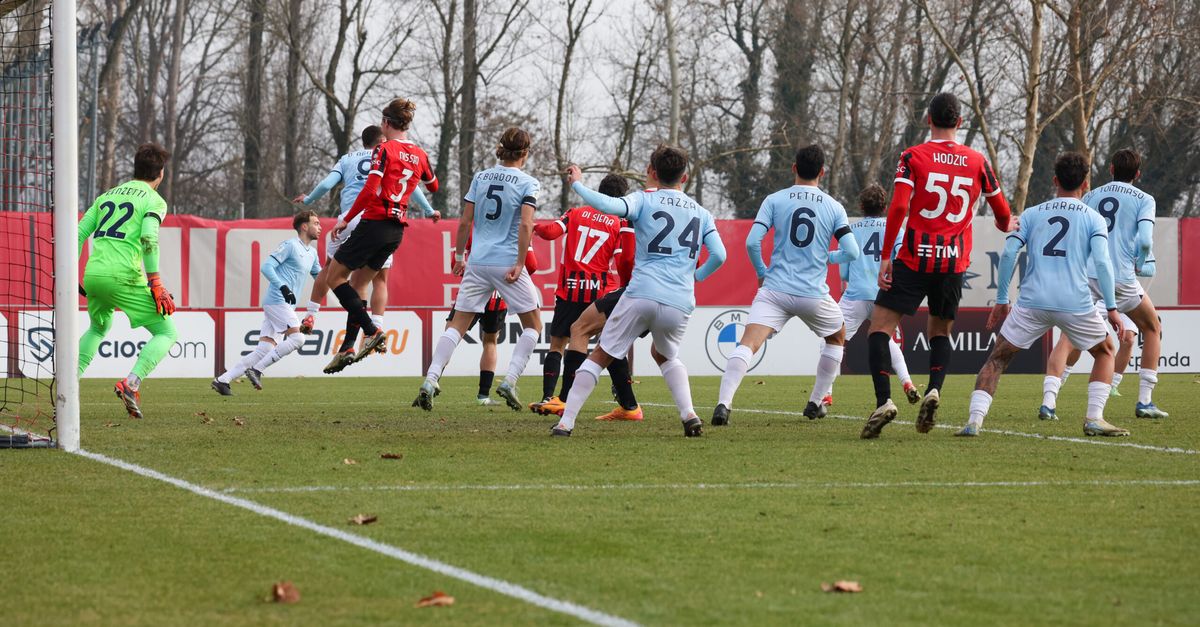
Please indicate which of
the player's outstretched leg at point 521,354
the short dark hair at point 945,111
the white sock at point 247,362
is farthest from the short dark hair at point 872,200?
the white sock at point 247,362

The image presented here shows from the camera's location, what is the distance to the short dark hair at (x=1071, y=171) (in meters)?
9.88

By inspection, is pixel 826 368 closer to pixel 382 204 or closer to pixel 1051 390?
pixel 1051 390

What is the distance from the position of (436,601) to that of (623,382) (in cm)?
714

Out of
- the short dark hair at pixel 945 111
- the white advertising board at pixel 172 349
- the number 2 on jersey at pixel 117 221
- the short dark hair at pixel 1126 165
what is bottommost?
the white advertising board at pixel 172 349

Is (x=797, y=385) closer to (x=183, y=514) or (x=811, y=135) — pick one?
(x=183, y=514)

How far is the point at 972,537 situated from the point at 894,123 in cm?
A: 3451

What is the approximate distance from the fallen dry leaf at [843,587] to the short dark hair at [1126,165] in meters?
7.81

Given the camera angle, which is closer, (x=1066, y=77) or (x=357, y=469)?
(x=357, y=469)

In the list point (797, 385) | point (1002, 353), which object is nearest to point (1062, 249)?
point (1002, 353)

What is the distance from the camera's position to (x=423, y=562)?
5000 millimetres

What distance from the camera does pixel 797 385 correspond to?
18.9 metres

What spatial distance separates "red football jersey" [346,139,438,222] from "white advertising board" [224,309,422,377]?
10117 millimetres

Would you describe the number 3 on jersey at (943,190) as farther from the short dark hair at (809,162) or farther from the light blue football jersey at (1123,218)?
the light blue football jersey at (1123,218)

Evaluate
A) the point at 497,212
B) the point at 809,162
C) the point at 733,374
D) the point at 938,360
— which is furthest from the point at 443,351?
the point at 938,360
